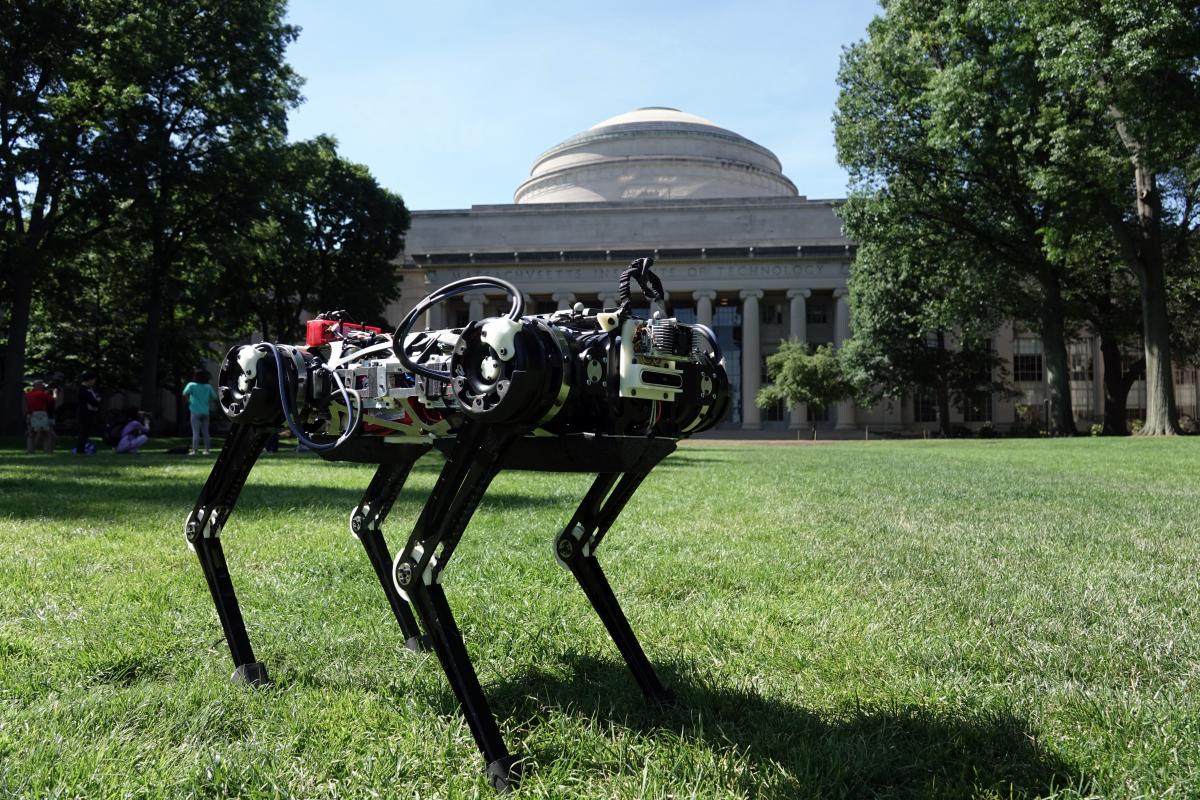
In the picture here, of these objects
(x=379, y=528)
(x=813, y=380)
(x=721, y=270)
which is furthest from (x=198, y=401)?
(x=721, y=270)

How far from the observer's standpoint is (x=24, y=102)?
83.3 ft

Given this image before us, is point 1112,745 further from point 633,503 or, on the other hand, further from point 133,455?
point 133,455

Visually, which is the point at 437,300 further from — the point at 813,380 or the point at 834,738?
the point at 813,380

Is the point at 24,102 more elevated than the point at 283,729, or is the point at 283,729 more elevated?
the point at 24,102

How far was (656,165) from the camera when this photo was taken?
235 feet

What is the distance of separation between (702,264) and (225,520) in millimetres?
62568

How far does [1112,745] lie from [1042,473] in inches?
562

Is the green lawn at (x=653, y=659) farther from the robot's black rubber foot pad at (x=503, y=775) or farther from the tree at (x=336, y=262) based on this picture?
the tree at (x=336, y=262)

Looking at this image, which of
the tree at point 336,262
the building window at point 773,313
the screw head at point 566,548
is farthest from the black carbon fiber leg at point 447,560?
the building window at point 773,313

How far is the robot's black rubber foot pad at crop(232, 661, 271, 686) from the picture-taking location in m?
3.44

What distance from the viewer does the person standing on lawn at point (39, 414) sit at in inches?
782

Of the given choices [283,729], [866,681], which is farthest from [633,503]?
[283,729]

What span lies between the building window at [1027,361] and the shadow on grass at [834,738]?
241 feet

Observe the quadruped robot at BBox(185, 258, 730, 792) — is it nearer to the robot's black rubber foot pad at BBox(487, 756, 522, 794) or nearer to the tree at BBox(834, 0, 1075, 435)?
the robot's black rubber foot pad at BBox(487, 756, 522, 794)
